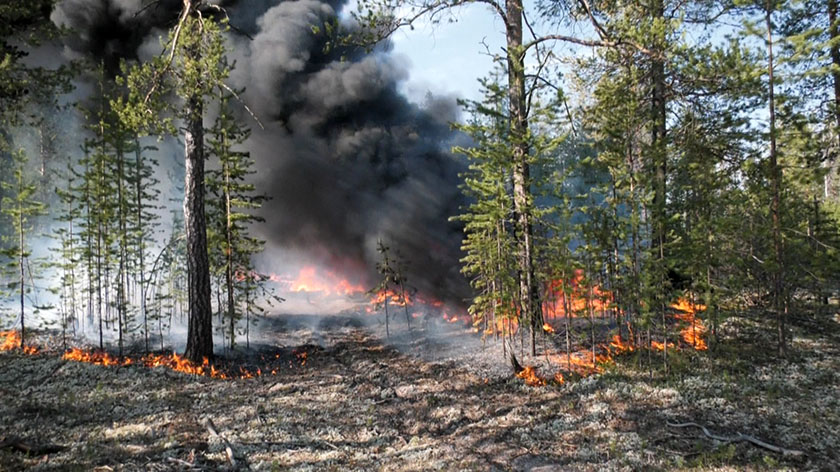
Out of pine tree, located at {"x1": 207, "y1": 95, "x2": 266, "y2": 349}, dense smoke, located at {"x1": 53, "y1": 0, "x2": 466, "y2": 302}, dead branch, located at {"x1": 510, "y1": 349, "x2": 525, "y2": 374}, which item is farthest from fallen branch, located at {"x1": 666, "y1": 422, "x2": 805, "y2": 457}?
dense smoke, located at {"x1": 53, "y1": 0, "x2": 466, "y2": 302}

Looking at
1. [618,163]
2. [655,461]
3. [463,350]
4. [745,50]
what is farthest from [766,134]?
[463,350]

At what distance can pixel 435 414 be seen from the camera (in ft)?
25.5

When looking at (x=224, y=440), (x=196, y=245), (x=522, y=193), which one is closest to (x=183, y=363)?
(x=196, y=245)

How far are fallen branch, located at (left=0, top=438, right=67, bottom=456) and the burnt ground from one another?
0.21 ft

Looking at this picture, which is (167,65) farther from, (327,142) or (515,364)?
(327,142)

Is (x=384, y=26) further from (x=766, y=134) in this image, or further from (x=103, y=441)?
(x=103, y=441)

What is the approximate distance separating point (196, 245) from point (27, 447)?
6.82 meters

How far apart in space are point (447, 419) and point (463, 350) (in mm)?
5110

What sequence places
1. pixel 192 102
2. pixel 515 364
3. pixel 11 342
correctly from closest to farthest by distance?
1. pixel 515 364
2. pixel 192 102
3. pixel 11 342

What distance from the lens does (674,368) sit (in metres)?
9.17

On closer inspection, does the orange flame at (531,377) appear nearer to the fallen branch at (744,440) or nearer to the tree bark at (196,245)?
the fallen branch at (744,440)

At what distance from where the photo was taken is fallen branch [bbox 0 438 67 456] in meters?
5.76

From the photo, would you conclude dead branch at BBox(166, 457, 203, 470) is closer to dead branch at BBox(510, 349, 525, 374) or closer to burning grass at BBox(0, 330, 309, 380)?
burning grass at BBox(0, 330, 309, 380)

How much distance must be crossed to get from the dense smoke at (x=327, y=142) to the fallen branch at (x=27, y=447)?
652 inches
